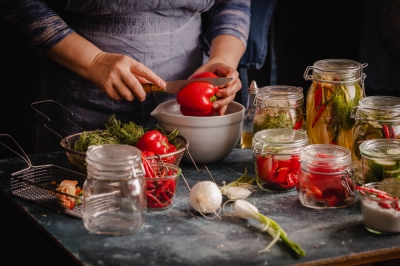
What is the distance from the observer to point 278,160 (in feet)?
5.32

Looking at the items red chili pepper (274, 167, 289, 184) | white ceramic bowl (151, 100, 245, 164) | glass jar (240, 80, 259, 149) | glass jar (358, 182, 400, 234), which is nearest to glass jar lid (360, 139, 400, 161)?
glass jar (358, 182, 400, 234)

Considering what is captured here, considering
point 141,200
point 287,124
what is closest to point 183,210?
point 141,200

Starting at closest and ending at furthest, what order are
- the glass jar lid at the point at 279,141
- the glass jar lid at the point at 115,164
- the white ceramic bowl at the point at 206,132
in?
1. the glass jar lid at the point at 115,164
2. the glass jar lid at the point at 279,141
3. the white ceramic bowl at the point at 206,132

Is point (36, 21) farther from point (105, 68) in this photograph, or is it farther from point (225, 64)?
point (225, 64)

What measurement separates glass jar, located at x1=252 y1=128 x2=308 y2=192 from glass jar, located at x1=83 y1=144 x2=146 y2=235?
358 mm

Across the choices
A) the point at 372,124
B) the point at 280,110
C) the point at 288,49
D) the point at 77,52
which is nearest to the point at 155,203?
the point at 280,110

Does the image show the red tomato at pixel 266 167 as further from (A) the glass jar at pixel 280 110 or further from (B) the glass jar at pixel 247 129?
(B) the glass jar at pixel 247 129

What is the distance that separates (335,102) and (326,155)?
0.68 feet

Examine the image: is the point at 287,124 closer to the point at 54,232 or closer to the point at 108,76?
the point at 108,76

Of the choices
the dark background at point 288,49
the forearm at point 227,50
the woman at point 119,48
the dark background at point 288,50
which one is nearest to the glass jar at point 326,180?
the woman at point 119,48

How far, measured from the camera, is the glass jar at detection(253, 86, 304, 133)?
1.76 meters

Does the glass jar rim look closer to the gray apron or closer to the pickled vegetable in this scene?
the pickled vegetable

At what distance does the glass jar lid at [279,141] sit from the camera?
1.61 metres

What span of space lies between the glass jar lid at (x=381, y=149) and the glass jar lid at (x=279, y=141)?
17 cm
